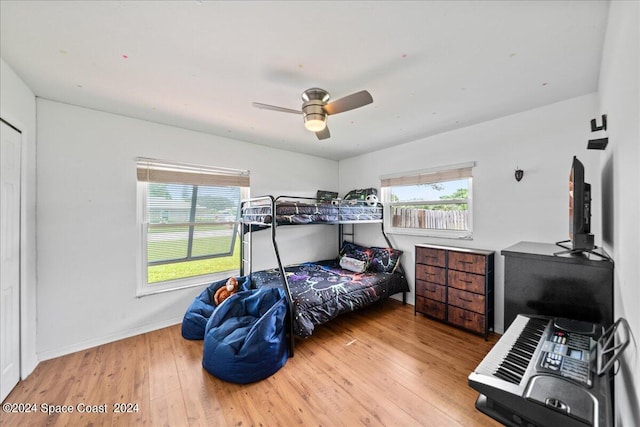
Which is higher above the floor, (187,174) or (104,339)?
(187,174)

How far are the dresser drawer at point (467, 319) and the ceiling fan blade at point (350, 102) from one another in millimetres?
2570

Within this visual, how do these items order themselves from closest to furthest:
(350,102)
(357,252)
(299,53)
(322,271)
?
(299,53)
(350,102)
(322,271)
(357,252)

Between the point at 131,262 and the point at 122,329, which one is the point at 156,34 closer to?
the point at 131,262

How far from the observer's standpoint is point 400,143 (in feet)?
12.3

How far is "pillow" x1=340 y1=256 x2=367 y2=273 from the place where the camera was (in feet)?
11.8

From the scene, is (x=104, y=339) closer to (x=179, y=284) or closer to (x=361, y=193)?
(x=179, y=284)

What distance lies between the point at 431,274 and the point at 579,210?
6.09 ft

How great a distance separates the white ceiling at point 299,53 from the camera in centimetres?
130

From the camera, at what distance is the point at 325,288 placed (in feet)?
9.27

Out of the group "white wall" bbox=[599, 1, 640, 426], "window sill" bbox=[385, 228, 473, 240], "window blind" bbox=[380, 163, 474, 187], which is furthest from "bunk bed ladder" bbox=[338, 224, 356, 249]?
"white wall" bbox=[599, 1, 640, 426]

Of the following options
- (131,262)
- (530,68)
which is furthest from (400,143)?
(131,262)

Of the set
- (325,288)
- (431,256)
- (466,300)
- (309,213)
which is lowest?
(466,300)

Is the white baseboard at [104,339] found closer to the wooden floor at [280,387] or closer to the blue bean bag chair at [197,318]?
the wooden floor at [280,387]

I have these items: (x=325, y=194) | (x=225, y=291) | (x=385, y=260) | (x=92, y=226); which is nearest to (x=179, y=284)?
(x=225, y=291)
